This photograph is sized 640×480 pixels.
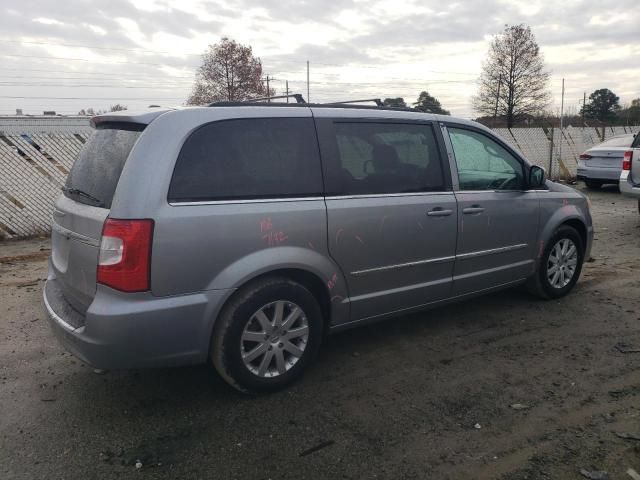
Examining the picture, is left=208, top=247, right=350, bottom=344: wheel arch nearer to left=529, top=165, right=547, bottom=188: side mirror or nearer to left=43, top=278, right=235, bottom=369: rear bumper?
left=43, top=278, right=235, bottom=369: rear bumper

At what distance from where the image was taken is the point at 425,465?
8.74 feet

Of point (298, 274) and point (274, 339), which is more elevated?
point (298, 274)

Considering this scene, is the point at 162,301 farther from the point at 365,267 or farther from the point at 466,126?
the point at 466,126

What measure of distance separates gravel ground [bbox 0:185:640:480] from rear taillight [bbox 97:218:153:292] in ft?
2.88

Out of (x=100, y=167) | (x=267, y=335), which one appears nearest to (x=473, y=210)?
(x=267, y=335)

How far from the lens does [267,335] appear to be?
10.7 ft

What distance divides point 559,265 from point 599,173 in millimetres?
9890

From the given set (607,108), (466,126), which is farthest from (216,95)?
(607,108)

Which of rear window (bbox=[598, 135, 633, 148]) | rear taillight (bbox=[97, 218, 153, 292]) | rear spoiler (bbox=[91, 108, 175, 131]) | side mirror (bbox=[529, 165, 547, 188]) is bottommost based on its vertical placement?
rear taillight (bbox=[97, 218, 153, 292])

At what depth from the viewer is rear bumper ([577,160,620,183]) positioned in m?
13.2

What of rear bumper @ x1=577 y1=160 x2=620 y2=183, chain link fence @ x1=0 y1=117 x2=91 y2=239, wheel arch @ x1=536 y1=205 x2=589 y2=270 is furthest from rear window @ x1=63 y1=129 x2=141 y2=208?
rear bumper @ x1=577 y1=160 x2=620 y2=183

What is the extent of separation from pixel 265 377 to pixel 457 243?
186cm

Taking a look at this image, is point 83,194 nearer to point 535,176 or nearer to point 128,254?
A: point 128,254

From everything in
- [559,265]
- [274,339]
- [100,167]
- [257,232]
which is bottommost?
[274,339]
